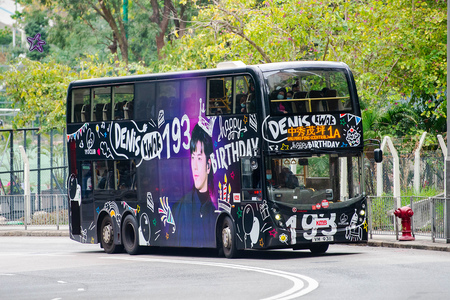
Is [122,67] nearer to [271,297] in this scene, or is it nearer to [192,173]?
[192,173]

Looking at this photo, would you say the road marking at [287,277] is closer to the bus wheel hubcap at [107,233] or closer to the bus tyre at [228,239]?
the bus tyre at [228,239]

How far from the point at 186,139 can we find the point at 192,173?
2.53 ft

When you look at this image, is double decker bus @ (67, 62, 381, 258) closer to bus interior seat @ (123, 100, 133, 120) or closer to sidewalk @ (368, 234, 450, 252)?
bus interior seat @ (123, 100, 133, 120)

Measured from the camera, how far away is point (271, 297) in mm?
11891

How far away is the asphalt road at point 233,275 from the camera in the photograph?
12570 millimetres

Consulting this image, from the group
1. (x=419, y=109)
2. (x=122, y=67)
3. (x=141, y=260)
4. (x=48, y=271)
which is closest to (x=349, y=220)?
(x=141, y=260)

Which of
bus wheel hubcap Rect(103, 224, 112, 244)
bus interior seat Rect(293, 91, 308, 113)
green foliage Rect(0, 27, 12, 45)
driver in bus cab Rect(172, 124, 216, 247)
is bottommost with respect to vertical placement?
bus wheel hubcap Rect(103, 224, 112, 244)

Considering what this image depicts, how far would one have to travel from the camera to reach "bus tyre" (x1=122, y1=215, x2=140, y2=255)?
71.7 feet

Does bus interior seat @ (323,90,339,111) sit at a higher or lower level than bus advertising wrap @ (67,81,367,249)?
higher

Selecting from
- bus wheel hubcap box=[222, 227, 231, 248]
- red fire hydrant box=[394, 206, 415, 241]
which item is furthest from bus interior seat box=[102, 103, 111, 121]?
red fire hydrant box=[394, 206, 415, 241]

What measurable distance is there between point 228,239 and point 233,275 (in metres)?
3.84

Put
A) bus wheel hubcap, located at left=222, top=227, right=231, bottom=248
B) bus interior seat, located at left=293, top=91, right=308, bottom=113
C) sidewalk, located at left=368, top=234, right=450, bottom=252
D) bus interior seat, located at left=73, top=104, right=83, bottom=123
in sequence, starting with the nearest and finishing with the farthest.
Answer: bus interior seat, located at left=293, top=91, right=308, bottom=113 < bus wheel hubcap, located at left=222, top=227, right=231, bottom=248 < sidewalk, located at left=368, top=234, right=450, bottom=252 < bus interior seat, located at left=73, top=104, right=83, bottom=123

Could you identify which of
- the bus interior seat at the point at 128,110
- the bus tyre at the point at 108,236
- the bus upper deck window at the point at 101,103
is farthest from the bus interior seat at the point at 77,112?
the bus tyre at the point at 108,236

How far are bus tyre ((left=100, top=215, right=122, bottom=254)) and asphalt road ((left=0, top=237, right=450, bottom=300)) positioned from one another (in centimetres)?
79
